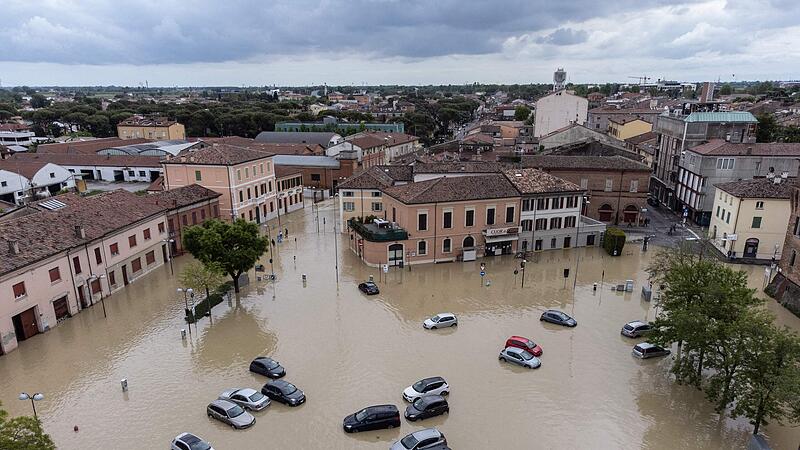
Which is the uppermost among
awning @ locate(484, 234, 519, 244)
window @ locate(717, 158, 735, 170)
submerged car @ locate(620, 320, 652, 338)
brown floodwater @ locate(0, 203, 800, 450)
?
window @ locate(717, 158, 735, 170)

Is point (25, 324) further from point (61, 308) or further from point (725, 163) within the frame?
point (725, 163)

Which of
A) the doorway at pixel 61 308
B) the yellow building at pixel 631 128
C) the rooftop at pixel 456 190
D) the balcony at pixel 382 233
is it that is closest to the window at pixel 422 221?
the rooftop at pixel 456 190

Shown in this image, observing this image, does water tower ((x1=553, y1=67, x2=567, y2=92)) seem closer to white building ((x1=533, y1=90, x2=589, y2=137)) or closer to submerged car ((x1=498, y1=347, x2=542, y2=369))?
white building ((x1=533, y1=90, x2=589, y2=137))

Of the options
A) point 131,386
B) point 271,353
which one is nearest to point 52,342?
point 131,386

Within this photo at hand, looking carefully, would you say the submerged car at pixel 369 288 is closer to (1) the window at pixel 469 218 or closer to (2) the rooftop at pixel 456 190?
(2) the rooftop at pixel 456 190

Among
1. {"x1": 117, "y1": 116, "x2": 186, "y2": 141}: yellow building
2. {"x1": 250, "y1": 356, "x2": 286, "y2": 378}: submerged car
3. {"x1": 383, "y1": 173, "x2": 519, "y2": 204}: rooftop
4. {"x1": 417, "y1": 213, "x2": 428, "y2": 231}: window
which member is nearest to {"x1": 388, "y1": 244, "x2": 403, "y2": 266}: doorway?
{"x1": 417, "y1": 213, "x2": 428, "y2": 231}: window

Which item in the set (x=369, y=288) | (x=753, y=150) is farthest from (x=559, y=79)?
(x=369, y=288)
